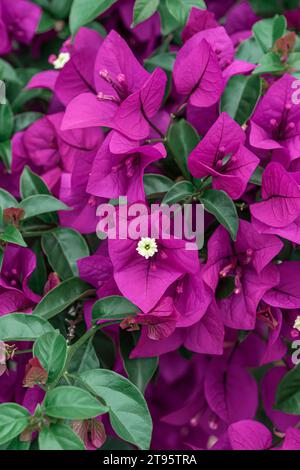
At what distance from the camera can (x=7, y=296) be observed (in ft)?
3.16

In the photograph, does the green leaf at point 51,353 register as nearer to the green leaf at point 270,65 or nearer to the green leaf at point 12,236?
the green leaf at point 12,236

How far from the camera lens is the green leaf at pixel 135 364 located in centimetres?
98

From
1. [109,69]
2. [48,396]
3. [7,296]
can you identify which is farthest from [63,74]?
[48,396]

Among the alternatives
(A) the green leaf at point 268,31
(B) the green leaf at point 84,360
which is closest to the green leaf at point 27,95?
(A) the green leaf at point 268,31

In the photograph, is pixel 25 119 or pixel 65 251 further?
pixel 25 119

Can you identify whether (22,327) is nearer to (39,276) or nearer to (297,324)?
(39,276)

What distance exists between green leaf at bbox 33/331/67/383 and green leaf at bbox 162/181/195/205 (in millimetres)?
229

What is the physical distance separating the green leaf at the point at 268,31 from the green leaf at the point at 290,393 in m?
0.50

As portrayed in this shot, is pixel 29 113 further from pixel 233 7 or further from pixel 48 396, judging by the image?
pixel 48 396

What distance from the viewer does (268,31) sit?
108 cm

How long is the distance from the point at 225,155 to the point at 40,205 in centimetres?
28

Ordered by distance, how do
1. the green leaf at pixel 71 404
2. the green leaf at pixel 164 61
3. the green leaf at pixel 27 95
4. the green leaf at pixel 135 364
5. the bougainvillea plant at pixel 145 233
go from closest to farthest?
1. the green leaf at pixel 71 404
2. the bougainvillea plant at pixel 145 233
3. the green leaf at pixel 135 364
4. the green leaf at pixel 164 61
5. the green leaf at pixel 27 95

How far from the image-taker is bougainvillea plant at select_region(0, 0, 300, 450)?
2.86 feet

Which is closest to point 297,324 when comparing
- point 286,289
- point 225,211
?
point 286,289
